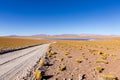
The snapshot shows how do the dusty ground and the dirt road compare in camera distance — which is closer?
the dirt road

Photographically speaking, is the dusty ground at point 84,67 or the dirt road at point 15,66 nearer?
the dirt road at point 15,66

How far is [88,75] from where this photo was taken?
41.1 ft

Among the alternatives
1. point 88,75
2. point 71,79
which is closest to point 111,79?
point 88,75

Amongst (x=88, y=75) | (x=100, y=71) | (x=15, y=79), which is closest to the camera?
(x=15, y=79)

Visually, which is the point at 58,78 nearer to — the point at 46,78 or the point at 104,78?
the point at 46,78

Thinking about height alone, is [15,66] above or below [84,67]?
above

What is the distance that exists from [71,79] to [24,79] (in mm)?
3465

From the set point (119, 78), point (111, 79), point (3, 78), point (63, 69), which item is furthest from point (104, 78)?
point (3, 78)

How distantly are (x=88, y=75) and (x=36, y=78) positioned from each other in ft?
14.3

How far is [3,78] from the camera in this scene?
10578mm

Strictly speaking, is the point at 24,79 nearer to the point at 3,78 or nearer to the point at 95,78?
the point at 3,78

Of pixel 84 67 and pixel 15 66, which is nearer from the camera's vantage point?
pixel 15 66

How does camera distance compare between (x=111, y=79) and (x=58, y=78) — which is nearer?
(x=111, y=79)

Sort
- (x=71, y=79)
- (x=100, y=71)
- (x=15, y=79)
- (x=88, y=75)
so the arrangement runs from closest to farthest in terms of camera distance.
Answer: (x=15, y=79) < (x=71, y=79) < (x=88, y=75) < (x=100, y=71)
